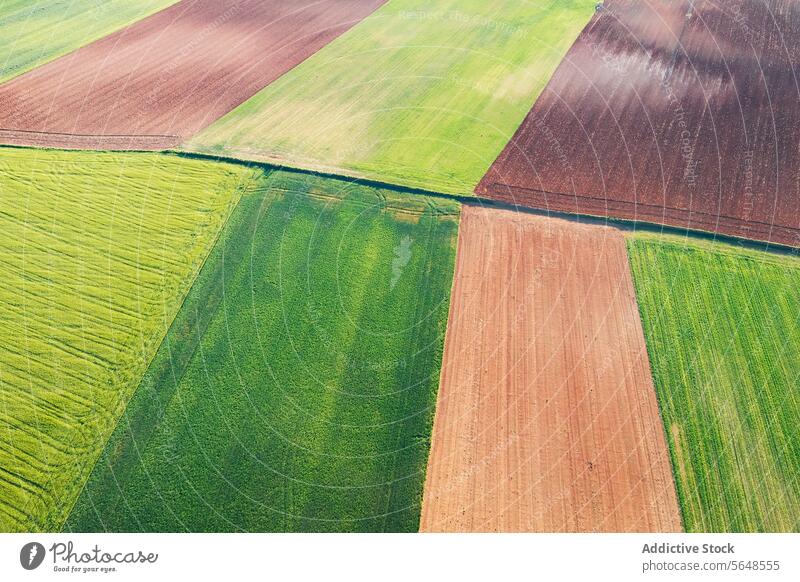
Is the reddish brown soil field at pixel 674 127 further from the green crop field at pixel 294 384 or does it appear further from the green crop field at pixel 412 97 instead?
the green crop field at pixel 294 384

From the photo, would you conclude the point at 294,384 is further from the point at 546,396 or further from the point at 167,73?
the point at 167,73

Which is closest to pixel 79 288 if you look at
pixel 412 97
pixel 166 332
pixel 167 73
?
pixel 166 332

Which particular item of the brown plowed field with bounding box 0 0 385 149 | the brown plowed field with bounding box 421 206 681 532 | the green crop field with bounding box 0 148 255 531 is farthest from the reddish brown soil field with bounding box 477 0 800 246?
the brown plowed field with bounding box 0 0 385 149

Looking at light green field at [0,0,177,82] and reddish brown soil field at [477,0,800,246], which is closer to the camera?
reddish brown soil field at [477,0,800,246]

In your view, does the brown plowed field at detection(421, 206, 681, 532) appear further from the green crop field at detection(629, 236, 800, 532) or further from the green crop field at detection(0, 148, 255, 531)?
the green crop field at detection(0, 148, 255, 531)

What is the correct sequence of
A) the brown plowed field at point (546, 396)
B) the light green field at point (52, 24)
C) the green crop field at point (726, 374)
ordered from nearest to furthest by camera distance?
the brown plowed field at point (546, 396), the green crop field at point (726, 374), the light green field at point (52, 24)

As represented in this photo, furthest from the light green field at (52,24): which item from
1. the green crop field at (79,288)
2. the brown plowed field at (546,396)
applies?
the brown plowed field at (546,396)
